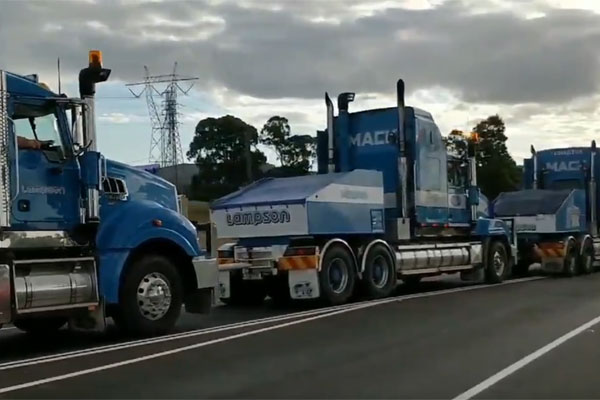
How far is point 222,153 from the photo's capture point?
226ft

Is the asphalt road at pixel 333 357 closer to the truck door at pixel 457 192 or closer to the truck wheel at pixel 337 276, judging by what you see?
the truck wheel at pixel 337 276

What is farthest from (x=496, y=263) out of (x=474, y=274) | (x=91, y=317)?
(x=91, y=317)

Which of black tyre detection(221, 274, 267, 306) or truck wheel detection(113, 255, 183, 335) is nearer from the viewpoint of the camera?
truck wheel detection(113, 255, 183, 335)

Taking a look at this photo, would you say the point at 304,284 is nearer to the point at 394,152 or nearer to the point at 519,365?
the point at 394,152

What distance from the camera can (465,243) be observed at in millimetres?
19906

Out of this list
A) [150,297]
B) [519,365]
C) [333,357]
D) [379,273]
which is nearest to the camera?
[519,365]

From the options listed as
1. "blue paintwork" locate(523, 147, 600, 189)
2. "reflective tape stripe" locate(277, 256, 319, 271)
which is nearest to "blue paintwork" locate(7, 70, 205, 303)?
"reflective tape stripe" locate(277, 256, 319, 271)

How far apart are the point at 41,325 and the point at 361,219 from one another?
6.44 meters

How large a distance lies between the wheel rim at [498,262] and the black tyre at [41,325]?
1193 centimetres

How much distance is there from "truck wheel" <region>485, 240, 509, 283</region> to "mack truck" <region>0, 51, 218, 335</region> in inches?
434

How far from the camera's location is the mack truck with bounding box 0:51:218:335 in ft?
32.1

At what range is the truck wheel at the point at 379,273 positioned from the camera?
1611 cm

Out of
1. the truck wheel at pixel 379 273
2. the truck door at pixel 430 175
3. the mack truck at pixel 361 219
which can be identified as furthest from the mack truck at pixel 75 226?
the truck door at pixel 430 175

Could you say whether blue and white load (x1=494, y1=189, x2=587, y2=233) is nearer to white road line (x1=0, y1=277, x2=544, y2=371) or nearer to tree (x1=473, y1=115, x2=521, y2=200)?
white road line (x1=0, y1=277, x2=544, y2=371)
